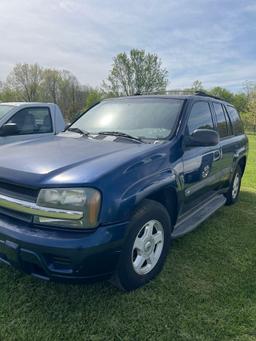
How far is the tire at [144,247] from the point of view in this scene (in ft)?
7.76

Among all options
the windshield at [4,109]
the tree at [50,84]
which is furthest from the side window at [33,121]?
the tree at [50,84]

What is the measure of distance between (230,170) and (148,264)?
2.59 m

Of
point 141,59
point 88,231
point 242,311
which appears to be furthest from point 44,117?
point 141,59

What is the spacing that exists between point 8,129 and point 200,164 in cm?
366

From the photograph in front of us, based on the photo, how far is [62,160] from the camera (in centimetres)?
245

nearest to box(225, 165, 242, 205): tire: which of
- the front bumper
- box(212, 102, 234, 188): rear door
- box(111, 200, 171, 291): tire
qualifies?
box(212, 102, 234, 188): rear door

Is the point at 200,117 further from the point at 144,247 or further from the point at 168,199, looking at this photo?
the point at 144,247

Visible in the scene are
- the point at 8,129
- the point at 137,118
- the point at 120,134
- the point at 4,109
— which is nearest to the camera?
the point at 120,134

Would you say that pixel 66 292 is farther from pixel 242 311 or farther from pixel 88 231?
pixel 242 311

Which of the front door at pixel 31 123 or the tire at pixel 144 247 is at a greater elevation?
the front door at pixel 31 123

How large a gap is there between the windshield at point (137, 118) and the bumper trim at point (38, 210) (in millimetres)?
1340

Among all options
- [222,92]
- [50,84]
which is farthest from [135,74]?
[222,92]

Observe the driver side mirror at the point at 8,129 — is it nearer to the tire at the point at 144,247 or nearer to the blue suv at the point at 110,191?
the blue suv at the point at 110,191

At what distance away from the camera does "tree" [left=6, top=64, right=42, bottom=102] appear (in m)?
44.6
